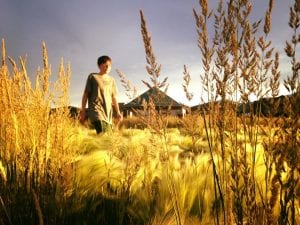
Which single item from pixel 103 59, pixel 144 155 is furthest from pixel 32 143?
pixel 103 59

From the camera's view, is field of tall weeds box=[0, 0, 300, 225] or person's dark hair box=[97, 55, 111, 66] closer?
field of tall weeds box=[0, 0, 300, 225]

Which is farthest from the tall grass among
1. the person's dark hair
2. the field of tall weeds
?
the person's dark hair

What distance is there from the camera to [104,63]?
19.2 ft

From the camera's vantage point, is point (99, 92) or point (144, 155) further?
point (99, 92)

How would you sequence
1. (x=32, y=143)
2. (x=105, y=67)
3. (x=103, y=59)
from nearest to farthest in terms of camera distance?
(x=32, y=143) < (x=103, y=59) < (x=105, y=67)

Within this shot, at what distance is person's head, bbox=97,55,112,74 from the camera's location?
5782 mm

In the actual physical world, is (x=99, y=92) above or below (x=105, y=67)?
below

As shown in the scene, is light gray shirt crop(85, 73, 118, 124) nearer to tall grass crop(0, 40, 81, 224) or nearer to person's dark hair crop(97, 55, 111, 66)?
person's dark hair crop(97, 55, 111, 66)

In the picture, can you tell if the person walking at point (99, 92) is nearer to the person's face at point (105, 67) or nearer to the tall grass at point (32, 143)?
the person's face at point (105, 67)

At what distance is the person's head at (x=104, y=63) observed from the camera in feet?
19.0

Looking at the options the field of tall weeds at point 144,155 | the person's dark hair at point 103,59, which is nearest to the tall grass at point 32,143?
the field of tall weeds at point 144,155

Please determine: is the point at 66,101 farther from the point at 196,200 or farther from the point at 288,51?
the point at 288,51

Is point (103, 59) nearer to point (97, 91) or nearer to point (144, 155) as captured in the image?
point (97, 91)

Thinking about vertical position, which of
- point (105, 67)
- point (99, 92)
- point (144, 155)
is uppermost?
point (105, 67)
